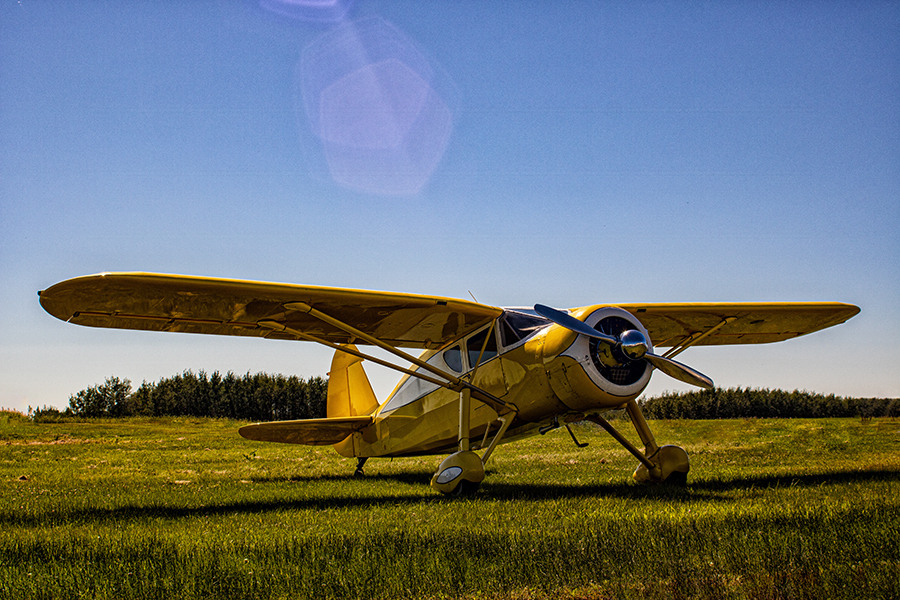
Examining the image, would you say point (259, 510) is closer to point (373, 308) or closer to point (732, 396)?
point (373, 308)

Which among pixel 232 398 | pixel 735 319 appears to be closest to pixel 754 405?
pixel 735 319

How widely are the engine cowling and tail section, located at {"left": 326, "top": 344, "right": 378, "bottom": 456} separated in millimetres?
6968

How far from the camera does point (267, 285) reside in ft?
27.9

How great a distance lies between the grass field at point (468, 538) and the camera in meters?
3.85

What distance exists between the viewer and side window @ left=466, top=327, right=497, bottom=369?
9945 millimetres

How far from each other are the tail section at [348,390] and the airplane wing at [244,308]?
4020 millimetres

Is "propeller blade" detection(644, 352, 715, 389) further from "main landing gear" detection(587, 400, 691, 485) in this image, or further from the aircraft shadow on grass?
the aircraft shadow on grass

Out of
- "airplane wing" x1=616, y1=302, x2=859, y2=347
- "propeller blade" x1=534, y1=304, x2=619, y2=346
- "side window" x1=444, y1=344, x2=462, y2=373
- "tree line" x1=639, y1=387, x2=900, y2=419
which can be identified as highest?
"airplane wing" x1=616, y1=302, x2=859, y2=347

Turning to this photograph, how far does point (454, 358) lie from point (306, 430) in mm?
3990

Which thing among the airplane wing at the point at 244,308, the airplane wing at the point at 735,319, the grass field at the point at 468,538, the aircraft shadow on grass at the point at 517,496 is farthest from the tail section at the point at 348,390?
the airplane wing at the point at 735,319

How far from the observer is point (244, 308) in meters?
9.30

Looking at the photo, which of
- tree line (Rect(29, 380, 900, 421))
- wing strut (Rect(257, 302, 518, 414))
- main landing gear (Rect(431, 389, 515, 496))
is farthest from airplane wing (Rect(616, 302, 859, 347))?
tree line (Rect(29, 380, 900, 421))

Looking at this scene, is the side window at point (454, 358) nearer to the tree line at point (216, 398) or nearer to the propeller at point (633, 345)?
the propeller at point (633, 345)

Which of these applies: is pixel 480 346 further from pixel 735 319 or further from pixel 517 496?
pixel 735 319
